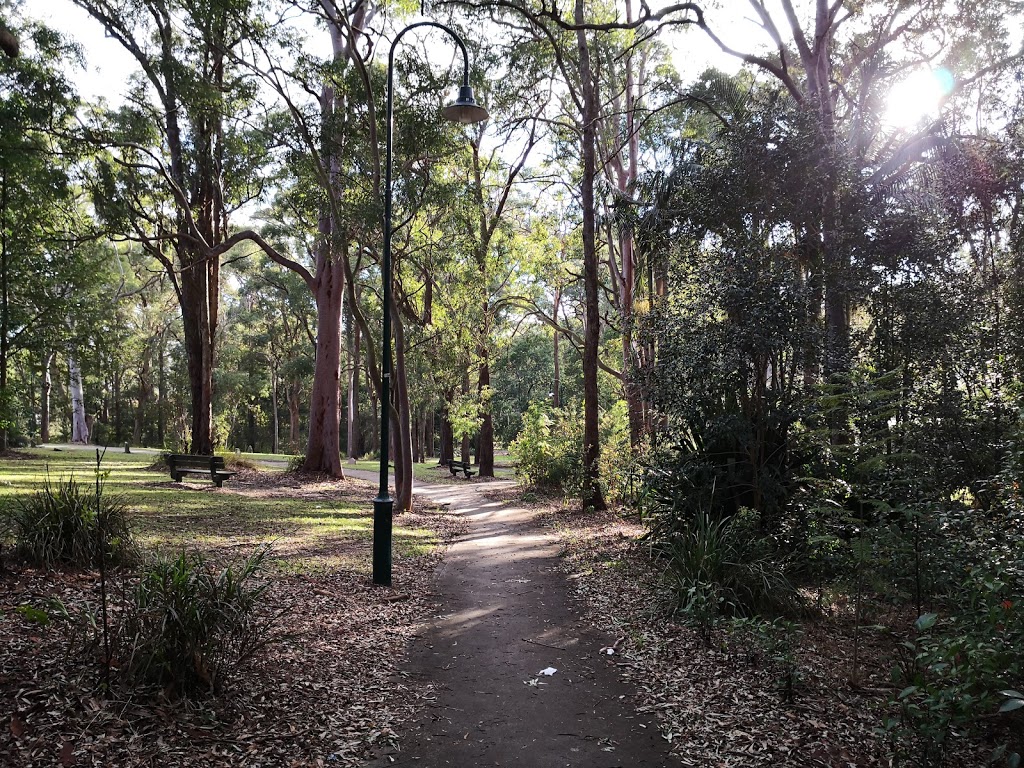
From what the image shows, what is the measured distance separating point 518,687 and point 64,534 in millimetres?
4620

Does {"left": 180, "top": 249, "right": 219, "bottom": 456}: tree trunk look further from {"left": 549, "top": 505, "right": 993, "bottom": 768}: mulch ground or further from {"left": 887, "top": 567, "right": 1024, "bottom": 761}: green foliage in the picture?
{"left": 887, "top": 567, "right": 1024, "bottom": 761}: green foliage

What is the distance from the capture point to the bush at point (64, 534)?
582cm

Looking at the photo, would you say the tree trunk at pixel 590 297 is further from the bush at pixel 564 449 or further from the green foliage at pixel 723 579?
the green foliage at pixel 723 579

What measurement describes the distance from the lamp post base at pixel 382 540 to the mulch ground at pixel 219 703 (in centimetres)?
134

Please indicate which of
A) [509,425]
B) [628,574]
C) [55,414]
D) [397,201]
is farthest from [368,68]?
[55,414]

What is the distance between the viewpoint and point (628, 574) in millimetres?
8016

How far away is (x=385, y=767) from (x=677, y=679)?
2397mm

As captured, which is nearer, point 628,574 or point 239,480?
point 628,574

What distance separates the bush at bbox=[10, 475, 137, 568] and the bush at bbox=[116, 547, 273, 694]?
189 cm

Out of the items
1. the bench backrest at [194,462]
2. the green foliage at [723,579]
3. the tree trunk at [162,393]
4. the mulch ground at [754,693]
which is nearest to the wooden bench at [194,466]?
the bench backrest at [194,462]

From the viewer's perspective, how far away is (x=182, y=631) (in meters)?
4.05

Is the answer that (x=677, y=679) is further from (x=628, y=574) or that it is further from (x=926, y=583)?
(x=628, y=574)

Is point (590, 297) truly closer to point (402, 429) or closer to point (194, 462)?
point (402, 429)

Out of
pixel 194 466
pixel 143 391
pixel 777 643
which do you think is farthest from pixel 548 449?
pixel 143 391
